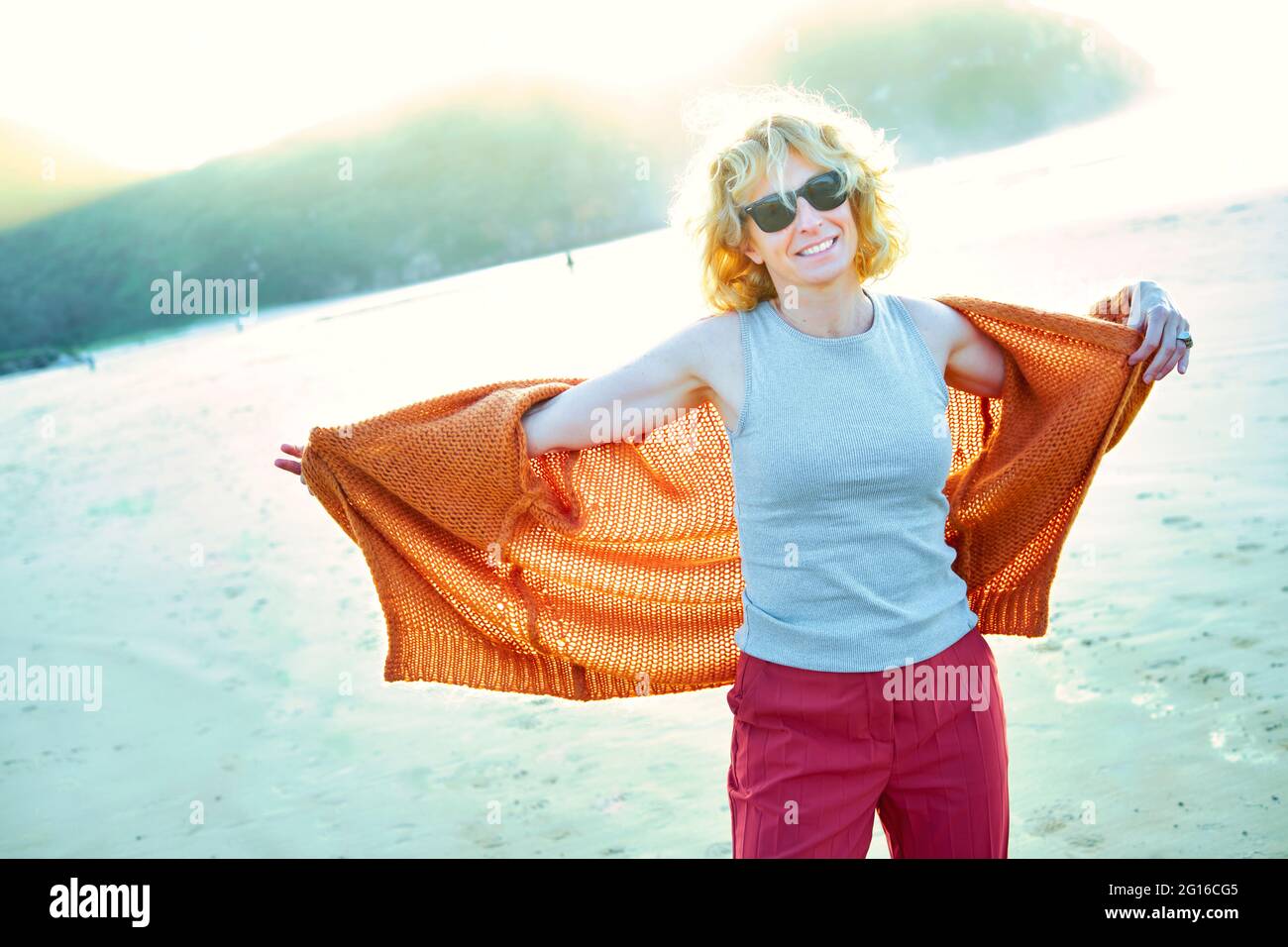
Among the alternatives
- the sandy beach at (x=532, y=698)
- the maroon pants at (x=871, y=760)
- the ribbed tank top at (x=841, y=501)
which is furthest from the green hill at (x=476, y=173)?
the maroon pants at (x=871, y=760)

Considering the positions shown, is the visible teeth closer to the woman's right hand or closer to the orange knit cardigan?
the orange knit cardigan

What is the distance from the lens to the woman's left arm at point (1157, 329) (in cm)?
270

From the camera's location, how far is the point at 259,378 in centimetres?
1898

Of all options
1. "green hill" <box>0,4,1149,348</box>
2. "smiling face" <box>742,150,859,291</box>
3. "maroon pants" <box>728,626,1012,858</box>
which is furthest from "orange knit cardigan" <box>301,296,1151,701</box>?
"green hill" <box>0,4,1149,348</box>

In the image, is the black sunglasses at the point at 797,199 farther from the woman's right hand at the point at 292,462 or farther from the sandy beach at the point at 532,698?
the woman's right hand at the point at 292,462

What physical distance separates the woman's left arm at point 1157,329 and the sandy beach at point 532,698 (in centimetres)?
56

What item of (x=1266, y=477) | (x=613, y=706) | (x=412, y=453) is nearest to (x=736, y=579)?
(x=412, y=453)

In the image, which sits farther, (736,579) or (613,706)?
(613,706)

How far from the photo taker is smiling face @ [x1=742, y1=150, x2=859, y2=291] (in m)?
2.42

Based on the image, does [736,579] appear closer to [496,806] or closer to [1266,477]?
[496,806]

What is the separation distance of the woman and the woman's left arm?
1.84 ft
